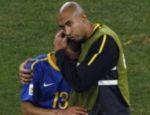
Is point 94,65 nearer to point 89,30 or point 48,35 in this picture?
point 89,30

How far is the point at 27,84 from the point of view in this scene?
531cm

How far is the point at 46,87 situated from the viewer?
208 inches

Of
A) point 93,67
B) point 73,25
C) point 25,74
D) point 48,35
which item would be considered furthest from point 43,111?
point 48,35

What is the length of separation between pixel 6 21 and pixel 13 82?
3694 mm

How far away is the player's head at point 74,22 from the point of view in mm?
4430

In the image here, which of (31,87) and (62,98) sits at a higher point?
(31,87)

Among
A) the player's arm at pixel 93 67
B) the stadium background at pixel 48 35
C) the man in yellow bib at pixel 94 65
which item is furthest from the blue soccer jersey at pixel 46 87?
the stadium background at pixel 48 35

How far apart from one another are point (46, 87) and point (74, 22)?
948mm

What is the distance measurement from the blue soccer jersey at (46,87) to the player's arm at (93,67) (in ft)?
2.39

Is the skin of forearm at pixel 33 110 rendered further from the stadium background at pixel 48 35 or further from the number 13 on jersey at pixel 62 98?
the stadium background at pixel 48 35

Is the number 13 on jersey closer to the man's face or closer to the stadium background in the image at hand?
the man's face

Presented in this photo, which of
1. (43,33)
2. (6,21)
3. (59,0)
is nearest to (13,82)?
(43,33)

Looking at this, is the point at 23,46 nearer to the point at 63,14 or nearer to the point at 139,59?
the point at 139,59

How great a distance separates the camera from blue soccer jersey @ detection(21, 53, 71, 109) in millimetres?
5234
